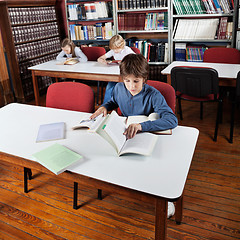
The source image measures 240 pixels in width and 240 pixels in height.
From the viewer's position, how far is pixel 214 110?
144 inches

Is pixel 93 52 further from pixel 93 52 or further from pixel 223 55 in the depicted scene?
pixel 223 55

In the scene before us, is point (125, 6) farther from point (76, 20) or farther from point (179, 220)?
point (179, 220)

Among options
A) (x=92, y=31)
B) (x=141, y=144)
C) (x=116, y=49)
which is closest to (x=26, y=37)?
(x=92, y=31)

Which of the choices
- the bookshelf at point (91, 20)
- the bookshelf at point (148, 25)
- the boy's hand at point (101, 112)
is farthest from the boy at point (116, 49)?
the boy's hand at point (101, 112)

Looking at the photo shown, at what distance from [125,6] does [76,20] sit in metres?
0.99

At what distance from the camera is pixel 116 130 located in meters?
1.39

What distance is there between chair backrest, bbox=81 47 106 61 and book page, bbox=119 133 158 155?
2.79 m

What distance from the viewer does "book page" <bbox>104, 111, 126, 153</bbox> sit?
4.36ft

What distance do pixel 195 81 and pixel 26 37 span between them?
3034 millimetres

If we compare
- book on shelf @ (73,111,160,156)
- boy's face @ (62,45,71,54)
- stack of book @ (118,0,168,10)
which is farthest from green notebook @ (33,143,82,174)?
stack of book @ (118,0,168,10)

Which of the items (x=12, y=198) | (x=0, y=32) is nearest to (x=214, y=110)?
(x=12, y=198)

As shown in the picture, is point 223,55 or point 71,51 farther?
point 71,51

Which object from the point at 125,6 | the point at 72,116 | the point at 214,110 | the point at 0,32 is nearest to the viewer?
the point at 72,116

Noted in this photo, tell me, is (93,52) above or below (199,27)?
below
